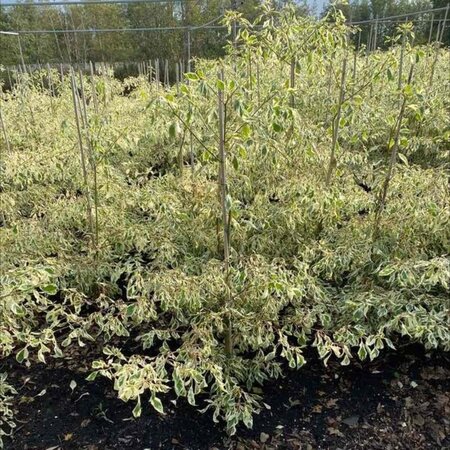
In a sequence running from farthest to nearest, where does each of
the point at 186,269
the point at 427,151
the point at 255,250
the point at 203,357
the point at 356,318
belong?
the point at 427,151 < the point at 255,250 < the point at 186,269 < the point at 356,318 < the point at 203,357

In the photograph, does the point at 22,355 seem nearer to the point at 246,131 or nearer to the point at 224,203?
the point at 224,203

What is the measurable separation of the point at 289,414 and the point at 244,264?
2.05ft

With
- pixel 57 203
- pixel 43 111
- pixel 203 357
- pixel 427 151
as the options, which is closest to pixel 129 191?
pixel 57 203

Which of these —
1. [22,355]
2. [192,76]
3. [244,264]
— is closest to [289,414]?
[244,264]

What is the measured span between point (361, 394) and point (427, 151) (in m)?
1.80

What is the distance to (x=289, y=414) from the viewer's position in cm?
163

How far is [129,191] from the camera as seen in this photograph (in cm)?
208

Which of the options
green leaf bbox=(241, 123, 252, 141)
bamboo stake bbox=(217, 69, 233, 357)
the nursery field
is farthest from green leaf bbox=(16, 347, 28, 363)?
green leaf bbox=(241, 123, 252, 141)

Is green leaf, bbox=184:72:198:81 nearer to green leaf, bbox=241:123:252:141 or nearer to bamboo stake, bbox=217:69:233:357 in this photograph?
bamboo stake, bbox=217:69:233:357

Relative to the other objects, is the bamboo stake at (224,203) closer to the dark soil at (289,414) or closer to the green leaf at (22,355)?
the dark soil at (289,414)

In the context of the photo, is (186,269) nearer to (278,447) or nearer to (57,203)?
(278,447)

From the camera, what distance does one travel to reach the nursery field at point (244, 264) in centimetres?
144

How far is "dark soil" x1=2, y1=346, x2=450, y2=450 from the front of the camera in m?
1.53

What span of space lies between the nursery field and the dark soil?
12 millimetres
